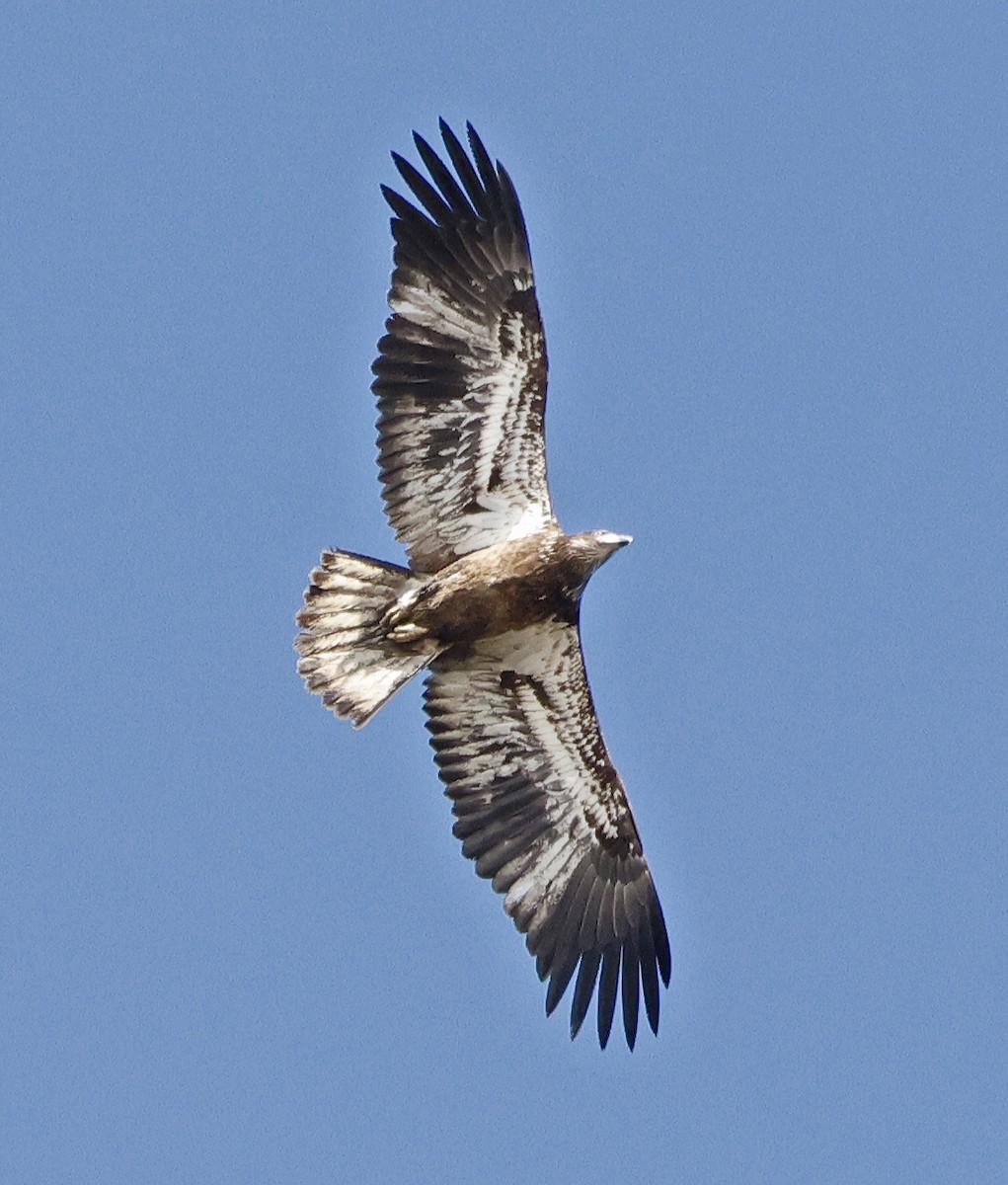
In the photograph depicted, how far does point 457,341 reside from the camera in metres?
15.1

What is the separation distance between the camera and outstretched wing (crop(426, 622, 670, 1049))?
15641mm

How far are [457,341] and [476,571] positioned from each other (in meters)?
1.32

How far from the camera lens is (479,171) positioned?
49.5 ft

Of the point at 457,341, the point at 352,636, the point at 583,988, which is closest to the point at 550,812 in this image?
the point at 583,988

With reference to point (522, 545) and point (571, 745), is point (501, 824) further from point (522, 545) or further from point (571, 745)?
point (522, 545)

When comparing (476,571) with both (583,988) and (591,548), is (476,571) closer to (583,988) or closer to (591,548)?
(591,548)

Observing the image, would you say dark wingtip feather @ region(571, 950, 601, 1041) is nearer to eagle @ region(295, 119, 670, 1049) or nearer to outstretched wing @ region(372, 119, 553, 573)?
eagle @ region(295, 119, 670, 1049)

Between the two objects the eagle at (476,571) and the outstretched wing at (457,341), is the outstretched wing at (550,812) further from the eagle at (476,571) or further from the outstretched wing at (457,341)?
the outstretched wing at (457,341)

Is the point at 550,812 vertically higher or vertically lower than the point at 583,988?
higher

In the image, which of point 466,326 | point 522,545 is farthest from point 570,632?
point 466,326

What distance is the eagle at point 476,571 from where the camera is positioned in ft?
49.4

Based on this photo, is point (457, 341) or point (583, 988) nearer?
point (457, 341)

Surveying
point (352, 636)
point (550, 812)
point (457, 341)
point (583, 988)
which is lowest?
point (583, 988)

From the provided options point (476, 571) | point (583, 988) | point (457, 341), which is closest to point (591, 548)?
point (476, 571)
